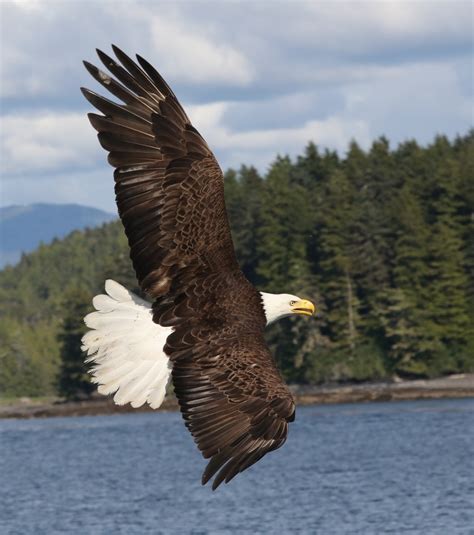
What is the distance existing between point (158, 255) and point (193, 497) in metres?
27.4

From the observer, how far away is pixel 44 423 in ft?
232

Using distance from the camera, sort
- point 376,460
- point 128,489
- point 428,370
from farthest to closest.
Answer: point 428,370
point 376,460
point 128,489

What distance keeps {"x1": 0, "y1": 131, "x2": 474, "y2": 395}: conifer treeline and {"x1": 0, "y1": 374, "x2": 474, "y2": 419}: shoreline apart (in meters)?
0.53

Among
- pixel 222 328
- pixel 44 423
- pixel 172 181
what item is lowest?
pixel 44 423

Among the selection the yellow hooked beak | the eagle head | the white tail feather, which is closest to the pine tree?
the yellow hooked beak

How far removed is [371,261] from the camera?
66.4m

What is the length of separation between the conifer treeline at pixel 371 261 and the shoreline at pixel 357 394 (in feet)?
1.75

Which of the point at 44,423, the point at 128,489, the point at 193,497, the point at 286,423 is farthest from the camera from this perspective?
the point at 44,423

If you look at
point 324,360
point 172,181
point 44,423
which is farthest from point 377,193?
point 172,181

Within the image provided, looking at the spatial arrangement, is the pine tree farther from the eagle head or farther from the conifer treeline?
the eagle head

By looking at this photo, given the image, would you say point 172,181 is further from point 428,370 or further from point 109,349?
point 428,370

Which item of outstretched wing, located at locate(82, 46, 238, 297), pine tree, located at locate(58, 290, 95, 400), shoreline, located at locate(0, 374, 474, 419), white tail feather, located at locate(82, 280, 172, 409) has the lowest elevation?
shoreline, located at locate(0, 374, 474, 419)

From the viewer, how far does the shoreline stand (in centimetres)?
6300

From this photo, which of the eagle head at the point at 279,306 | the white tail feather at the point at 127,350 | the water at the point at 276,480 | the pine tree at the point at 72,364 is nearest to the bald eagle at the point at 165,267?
the white tail feather at the point at 127,350
